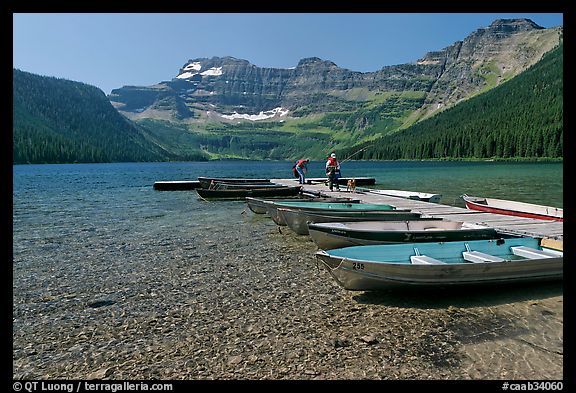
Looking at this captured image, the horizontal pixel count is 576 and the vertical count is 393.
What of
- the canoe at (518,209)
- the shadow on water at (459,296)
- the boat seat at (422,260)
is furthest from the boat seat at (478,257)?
the canoe at (518,209)

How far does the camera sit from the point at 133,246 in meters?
19.5

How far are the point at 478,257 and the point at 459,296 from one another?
1.60 metres

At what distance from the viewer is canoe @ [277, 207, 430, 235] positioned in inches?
782

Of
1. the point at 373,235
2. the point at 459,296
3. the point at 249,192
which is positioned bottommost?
the point at 459,296

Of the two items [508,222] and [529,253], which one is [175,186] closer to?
[508,222]

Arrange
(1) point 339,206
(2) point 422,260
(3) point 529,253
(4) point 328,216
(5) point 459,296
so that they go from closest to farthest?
(5) point 459,296
(2) point 422,260
(3) point 529,253
(4) point 328,216
(1) point 339,206

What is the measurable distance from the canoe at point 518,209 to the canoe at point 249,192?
15932mm

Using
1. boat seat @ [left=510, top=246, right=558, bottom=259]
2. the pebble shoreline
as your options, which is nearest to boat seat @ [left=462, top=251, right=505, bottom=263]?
the pebble shoreline

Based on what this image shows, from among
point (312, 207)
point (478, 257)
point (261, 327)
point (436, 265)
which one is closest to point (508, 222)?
point (478, 257)

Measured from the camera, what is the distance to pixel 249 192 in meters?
39.6

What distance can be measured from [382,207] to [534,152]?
166 metres

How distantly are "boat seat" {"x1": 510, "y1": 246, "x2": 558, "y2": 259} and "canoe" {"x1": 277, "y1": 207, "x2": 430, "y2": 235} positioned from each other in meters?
7.42

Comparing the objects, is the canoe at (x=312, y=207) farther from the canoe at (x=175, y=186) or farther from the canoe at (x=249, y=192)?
the canoe at (x=175, y=186)
